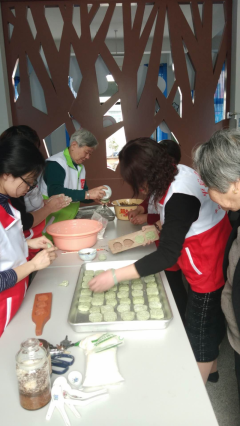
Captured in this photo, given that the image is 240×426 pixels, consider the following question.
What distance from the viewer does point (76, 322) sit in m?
1.09

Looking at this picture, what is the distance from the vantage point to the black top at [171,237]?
4.05ft

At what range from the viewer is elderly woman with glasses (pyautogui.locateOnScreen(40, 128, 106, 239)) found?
2.33 meters

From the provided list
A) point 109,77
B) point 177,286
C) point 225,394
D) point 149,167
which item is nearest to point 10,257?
point 149,167

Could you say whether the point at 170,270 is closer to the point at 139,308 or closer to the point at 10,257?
the point at 139,308

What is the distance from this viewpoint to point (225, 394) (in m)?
1.81

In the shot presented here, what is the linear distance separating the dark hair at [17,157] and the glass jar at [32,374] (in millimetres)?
709

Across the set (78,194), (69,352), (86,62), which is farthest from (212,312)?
(86,62)

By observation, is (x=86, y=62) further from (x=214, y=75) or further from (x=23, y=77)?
(x=214, y=75)

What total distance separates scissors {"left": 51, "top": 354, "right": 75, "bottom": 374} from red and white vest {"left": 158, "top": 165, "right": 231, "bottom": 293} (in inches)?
28.2

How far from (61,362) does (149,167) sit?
2.71 ft

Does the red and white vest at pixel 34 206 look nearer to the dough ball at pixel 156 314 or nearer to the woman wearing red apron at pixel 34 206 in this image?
the woman wearing red apron at pixel 34 206

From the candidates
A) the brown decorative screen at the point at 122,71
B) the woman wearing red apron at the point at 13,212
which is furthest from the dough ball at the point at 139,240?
the brown decorative screen at the point at 122,71

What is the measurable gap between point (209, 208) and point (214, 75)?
298cm

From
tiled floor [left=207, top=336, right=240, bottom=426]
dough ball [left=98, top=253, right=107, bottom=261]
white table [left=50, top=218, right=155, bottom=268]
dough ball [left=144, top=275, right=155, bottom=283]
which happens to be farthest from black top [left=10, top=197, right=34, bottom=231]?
tiled floor [left=207, top=336, right=240, bottom=426]
